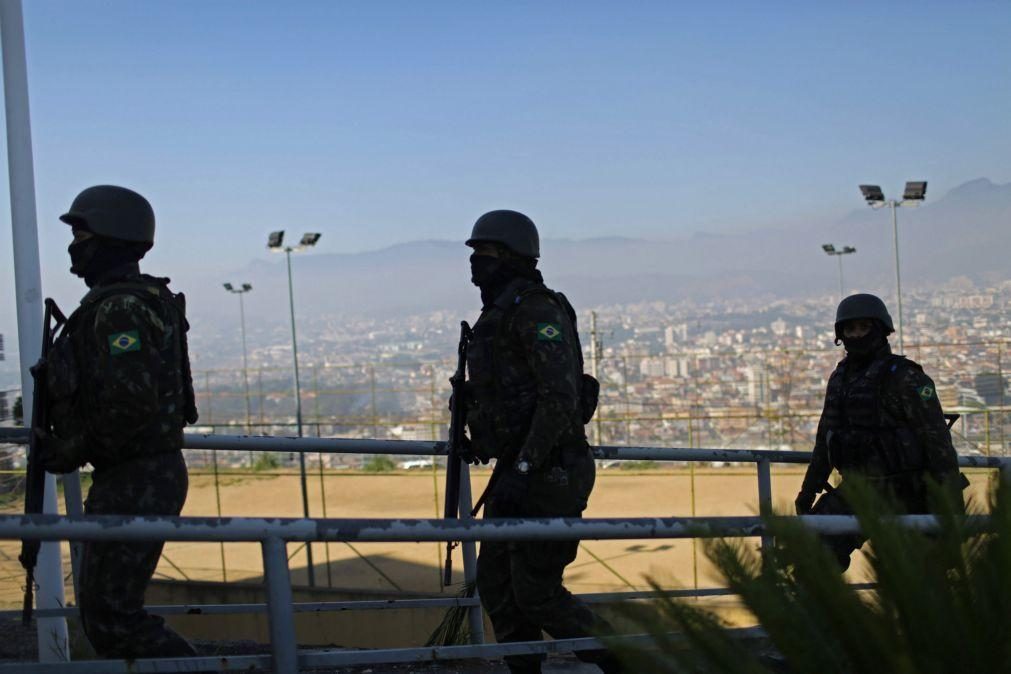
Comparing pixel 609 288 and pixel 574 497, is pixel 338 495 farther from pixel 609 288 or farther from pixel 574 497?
pixel 609 288

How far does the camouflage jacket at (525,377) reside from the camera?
3.42 m

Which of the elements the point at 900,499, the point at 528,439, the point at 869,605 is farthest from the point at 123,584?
the point at 900,499

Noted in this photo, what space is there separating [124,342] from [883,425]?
3158mm

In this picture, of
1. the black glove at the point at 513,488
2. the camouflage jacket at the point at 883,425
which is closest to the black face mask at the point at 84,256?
the black glove at the point at 513,488

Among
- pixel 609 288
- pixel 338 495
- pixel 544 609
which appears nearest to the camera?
pixel 544 609

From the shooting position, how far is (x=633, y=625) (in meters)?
2.05

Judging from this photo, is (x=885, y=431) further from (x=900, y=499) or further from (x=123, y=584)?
(x=123, y=584)

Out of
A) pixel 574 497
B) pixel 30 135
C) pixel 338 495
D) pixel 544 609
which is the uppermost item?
pixel 30 135

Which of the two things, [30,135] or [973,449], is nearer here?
[30,135]

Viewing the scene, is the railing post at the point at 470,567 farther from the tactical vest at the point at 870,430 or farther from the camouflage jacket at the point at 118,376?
the tactical vest at the point at 870,430

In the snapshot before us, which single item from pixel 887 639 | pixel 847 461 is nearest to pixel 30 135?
pixel 847 461

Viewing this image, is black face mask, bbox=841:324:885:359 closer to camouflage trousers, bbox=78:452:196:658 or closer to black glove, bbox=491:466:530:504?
black glove, bbox=491:466:530:504

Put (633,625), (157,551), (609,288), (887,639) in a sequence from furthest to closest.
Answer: (609,288) → (157,551) → (633,625) → (887,639)

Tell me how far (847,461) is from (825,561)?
3.09m
